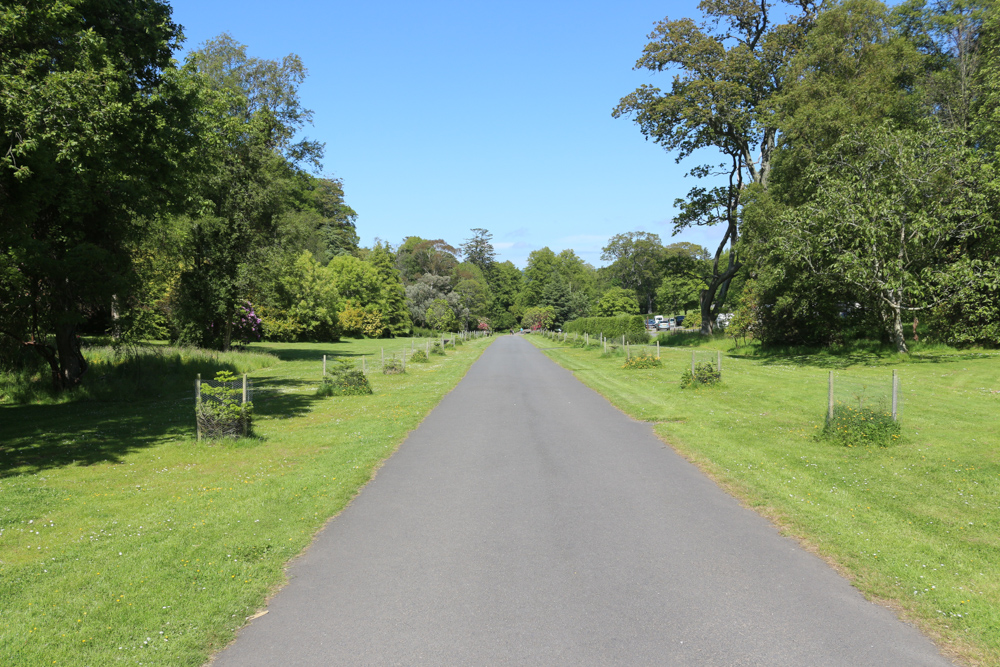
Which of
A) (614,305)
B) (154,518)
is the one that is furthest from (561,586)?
(614,305)

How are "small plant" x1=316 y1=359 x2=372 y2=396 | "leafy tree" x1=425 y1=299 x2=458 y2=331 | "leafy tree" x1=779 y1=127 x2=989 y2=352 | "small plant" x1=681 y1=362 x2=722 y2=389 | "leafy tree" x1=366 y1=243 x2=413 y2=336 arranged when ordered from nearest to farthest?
"small plant" x1=316 y1=359 x2=372 y2=396, "small plant" x1=681 y1=362 x2=722 y2=389, "leafy tree" x1=779 y1=127 x2=989 y2=352, "leafy tree" x1=366 y1=243 x2=413 y2=336, "leafy tree" x1=425 y1=299 x2=458 y2=331

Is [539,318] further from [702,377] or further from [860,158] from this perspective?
[702,377]

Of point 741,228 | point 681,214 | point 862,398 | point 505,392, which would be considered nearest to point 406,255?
point 681,214

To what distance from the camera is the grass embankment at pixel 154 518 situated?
4.21 m

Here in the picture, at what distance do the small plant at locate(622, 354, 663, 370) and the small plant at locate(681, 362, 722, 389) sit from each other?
22.3 feet

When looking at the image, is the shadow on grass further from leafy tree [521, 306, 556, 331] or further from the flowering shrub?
leafy tree [521, 306, 556, 331]

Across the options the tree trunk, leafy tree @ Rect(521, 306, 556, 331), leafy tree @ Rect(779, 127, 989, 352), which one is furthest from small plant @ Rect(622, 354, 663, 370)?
leafy tree @ Rect(521, 306, 556, 331)

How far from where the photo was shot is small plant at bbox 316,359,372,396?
1909 cm

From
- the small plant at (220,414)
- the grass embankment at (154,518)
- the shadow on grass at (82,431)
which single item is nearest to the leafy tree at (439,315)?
the shadow on grass at (82,431)

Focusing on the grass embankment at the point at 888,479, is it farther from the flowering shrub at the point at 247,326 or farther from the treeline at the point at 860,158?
the flowering shrub at the point at 247,326

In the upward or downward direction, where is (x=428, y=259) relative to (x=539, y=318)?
upward

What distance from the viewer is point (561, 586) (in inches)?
193

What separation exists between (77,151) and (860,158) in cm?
3025

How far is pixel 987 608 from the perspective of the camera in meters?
4.50
